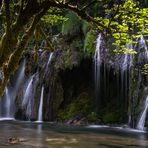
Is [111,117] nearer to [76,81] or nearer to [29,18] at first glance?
[76,81]

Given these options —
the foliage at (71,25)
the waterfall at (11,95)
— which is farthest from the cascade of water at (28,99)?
the foliage at (71,25)

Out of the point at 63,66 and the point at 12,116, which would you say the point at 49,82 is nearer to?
the point at 63,66

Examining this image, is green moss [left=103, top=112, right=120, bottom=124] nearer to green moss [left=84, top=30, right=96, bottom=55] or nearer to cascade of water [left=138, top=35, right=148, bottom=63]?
green moss [left=84, top=30, right=96, bottom=55]

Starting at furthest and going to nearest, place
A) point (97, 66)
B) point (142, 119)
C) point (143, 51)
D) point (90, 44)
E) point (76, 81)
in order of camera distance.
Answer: point (76, 81) → point (90, 44) → point (97, 66) → point (143, 51) → point (142, 119)

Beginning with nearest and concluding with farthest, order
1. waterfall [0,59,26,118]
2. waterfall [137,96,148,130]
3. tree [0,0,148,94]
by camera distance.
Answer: tree [0,0,148,94]
waterfall [137,96,148,130]
waterfall [0,59,26,118]

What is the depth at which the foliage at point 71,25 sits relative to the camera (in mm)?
23375

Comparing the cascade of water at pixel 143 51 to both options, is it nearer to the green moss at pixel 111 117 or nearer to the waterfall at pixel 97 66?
the waterfall at pixel 97 66

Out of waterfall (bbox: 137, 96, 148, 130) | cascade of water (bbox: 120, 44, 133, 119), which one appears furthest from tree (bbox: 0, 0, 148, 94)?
cascade of water (bbox: 120, 44, 133, 119)

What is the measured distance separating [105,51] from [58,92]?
4.96 meters

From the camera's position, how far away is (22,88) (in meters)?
25.4

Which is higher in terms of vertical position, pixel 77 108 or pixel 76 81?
pixel 76 81

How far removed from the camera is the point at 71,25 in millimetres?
23672

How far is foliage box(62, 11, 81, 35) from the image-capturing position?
2338cm

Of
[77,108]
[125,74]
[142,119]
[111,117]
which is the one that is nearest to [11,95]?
[77,108]
